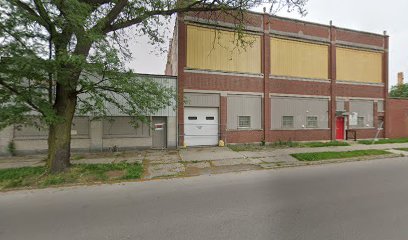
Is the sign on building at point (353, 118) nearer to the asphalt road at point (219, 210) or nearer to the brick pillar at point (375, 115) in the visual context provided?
the brick pillar at point (375, 115)

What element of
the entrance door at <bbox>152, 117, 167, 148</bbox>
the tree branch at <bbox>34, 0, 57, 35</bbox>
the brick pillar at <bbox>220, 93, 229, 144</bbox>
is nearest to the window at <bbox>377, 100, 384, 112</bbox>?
the brick pillar at <bbox>220, 93, 229, 144</bbox>

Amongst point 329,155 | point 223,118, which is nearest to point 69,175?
point 223,118

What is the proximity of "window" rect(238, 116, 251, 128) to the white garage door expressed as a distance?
1707 mm

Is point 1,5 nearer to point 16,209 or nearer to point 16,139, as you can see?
point 16,209

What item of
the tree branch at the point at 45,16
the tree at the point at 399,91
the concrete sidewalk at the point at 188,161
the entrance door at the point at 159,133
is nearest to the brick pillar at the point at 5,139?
the concrete sidewalk at the point at 188,161

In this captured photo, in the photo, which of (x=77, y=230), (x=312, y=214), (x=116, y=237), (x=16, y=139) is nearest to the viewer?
(x=116, y=237)

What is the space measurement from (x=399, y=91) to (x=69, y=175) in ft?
171

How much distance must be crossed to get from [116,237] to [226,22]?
14.7m

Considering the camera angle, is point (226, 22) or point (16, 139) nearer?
point (16, 139)

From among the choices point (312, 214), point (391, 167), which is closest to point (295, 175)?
point (312, 214)

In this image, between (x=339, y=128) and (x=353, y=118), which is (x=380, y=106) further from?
(x=339, y=128)

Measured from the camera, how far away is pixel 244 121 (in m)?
15.8

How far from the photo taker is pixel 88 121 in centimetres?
1322

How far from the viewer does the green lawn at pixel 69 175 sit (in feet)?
23.5
